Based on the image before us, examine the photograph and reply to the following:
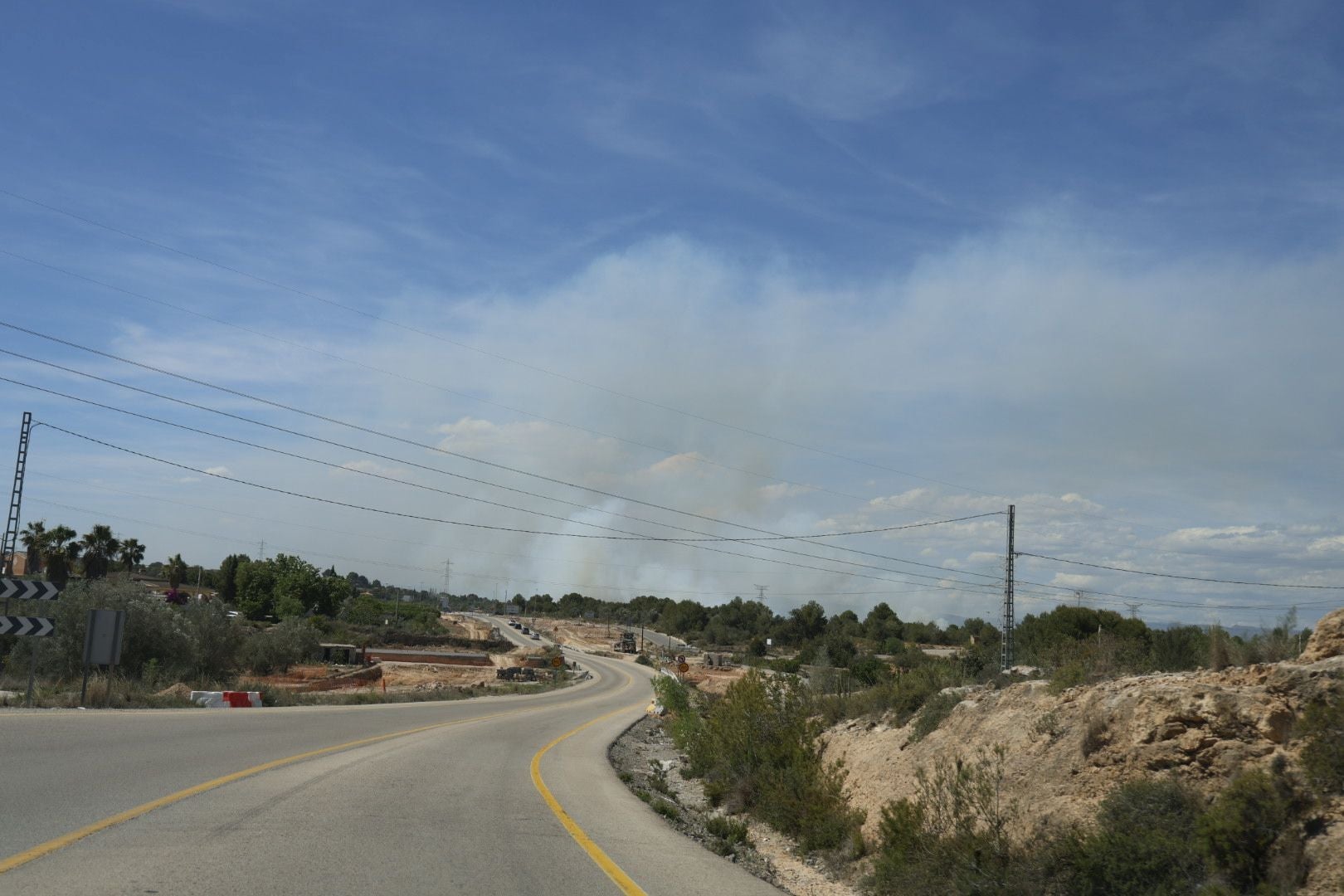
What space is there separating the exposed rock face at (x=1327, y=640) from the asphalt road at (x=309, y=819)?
6679 millimetres

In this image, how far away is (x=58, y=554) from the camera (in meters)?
92.1

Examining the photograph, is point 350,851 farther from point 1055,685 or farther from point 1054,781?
point 1055,685

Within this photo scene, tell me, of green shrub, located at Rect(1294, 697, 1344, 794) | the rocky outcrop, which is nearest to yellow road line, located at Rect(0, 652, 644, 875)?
the rocky outcrop

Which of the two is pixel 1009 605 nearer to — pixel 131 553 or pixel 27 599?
pixel 27 599

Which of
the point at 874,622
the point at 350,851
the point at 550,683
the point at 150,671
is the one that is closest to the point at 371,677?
the point at 550,683

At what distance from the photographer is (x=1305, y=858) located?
333 inches

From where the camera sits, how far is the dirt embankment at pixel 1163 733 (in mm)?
10336

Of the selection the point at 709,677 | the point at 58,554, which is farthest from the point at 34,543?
the point at 709,677

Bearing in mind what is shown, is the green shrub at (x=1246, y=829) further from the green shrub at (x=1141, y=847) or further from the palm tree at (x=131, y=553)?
the palm tree at (x=131, y=553)

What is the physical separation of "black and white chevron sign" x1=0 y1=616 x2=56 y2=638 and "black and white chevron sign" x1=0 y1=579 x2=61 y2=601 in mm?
509

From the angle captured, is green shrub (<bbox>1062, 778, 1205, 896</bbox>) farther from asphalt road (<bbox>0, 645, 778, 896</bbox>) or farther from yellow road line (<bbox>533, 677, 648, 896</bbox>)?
yellow road line (<bbox>533, 677, 648, 896</bbox>)

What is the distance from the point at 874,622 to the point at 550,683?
6992cm

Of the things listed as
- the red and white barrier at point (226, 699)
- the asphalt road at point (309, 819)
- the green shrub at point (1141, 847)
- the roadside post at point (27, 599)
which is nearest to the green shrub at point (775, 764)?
the asphalt road at point (309, 819)

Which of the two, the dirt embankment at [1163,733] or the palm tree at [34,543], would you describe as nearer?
the dirt embankment at [1163,733]
